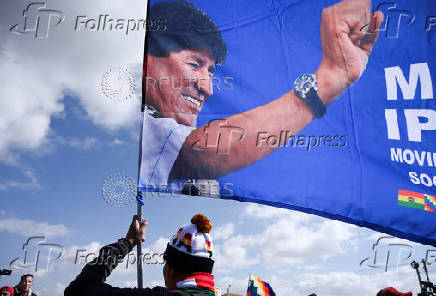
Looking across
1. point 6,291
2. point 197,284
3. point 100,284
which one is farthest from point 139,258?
point 6,291

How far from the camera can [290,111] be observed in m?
4.31

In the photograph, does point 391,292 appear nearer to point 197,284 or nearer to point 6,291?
point 197,284

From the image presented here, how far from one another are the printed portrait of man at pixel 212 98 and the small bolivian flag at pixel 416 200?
120 cm

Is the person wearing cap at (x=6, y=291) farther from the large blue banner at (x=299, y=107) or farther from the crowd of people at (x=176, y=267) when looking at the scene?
the crowd of people at (x=176, y=267)

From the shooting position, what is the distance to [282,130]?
428 centimetres

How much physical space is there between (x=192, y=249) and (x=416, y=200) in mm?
2661

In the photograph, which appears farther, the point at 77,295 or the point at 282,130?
the point at 282,130

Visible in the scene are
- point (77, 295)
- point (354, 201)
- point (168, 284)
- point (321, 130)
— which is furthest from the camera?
point (321, 130)

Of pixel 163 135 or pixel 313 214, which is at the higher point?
pixel 163 135

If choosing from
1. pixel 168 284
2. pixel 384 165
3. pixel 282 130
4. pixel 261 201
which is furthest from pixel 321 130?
pixel 168 284

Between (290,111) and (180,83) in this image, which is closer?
(290,111)

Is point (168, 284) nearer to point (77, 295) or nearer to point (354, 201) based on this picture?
point (77, 295)

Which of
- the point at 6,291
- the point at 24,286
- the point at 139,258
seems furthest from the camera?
the point at 24,286

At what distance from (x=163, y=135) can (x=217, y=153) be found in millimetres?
635
